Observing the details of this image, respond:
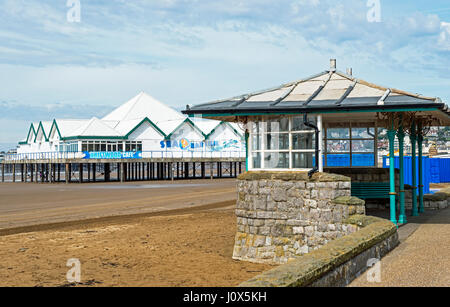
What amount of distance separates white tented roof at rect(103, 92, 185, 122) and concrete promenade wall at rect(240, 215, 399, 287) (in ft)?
180

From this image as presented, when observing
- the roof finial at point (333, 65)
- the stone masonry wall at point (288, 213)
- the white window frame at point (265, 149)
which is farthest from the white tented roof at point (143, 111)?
the stone masonry wall at point (288, 213)

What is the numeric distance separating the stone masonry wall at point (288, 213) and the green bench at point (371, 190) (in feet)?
14.1

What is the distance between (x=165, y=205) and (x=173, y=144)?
1247 inches

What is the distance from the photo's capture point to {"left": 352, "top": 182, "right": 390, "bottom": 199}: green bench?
52.6ft

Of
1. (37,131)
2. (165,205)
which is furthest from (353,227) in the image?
(37,131)

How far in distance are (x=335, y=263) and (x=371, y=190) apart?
9110 mm

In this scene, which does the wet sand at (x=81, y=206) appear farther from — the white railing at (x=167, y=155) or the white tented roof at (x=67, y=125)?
the white tented roof at (x=67, y=125)

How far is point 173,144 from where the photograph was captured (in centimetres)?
5881

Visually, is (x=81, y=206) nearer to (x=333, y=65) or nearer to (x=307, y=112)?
(x=333, y=65)

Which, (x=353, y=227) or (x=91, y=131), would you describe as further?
(x=91, y=131)

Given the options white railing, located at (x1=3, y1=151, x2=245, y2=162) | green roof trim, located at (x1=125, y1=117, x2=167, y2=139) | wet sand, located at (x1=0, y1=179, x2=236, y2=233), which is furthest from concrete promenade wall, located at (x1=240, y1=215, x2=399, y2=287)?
green roof trim, located at (x1=125, y1=117, x2=167, y2=139)

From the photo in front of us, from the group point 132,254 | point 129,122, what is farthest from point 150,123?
point 132,254

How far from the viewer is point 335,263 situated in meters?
7.57
